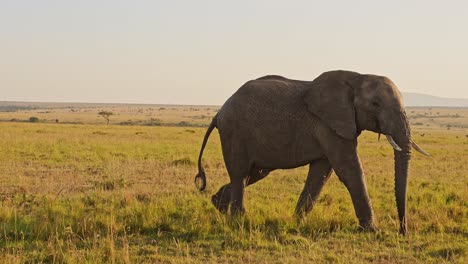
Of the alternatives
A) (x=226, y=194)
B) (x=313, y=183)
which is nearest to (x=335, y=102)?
(x=313, y=183)

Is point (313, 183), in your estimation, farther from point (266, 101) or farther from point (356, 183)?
→ point (266, 101)

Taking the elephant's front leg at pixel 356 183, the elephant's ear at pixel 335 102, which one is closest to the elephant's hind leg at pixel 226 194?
the elephant's ear at pixel 335 102

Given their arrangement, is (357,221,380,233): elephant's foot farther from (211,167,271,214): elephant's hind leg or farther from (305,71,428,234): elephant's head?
(211,167,271,214): elephant's hind leg

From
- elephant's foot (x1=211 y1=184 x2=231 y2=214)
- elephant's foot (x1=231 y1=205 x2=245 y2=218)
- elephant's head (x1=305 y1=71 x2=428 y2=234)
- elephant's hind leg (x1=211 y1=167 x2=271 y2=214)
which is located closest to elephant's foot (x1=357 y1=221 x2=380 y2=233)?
elephant's head (x1=305 y1=71 x2=428 y2=234)

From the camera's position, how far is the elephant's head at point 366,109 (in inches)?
285

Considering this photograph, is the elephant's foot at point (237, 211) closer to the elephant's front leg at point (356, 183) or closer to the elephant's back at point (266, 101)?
the elephant's back at point (266, 101)

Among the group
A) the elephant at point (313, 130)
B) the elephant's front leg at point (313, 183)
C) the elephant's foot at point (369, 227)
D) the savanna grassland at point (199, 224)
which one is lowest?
the savanna grassland at point (199, 224)

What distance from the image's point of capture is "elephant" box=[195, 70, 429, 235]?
7363 millimetres

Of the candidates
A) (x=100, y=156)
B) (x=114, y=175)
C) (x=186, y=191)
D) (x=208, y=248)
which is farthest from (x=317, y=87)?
(x=100, y=156)

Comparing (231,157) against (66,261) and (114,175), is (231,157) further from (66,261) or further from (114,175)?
(114,175)

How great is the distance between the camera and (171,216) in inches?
336

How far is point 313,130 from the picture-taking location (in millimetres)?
8031

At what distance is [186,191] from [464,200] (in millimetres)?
5992

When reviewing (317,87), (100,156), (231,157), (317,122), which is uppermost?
(317,87)
